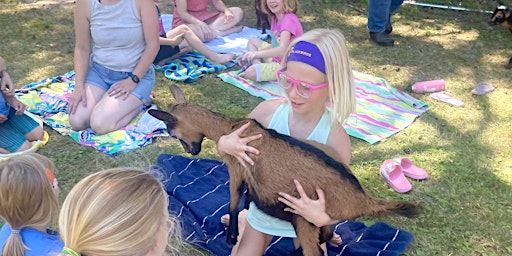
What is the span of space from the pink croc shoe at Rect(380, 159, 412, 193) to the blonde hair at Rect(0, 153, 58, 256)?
8.90ft

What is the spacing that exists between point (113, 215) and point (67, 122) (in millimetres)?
3562

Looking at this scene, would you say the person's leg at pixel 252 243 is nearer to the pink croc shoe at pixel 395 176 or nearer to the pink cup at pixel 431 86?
the pink croc shoe at pixel 395 176

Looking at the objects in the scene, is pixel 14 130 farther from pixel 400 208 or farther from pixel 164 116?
pixel 400 208

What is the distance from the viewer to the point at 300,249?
309 cm

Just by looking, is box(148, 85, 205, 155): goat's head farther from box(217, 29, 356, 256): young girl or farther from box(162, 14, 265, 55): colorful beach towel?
box(162, 14, 265, 55): colorful beach towel

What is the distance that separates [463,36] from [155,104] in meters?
4.69

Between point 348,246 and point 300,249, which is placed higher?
point 300,249

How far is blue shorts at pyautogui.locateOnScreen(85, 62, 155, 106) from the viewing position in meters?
5.22

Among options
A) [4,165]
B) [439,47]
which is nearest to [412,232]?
[4,165]

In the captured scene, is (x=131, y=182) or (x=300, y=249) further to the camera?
(x=300, y=249)

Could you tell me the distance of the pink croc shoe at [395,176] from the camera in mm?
4312


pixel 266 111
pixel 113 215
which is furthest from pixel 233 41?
pixel 113 215

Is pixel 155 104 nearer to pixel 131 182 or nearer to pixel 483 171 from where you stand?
pixel 483 171

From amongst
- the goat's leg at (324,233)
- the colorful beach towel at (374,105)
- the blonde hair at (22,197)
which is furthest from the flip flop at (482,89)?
the blonde hair at (22,197)
